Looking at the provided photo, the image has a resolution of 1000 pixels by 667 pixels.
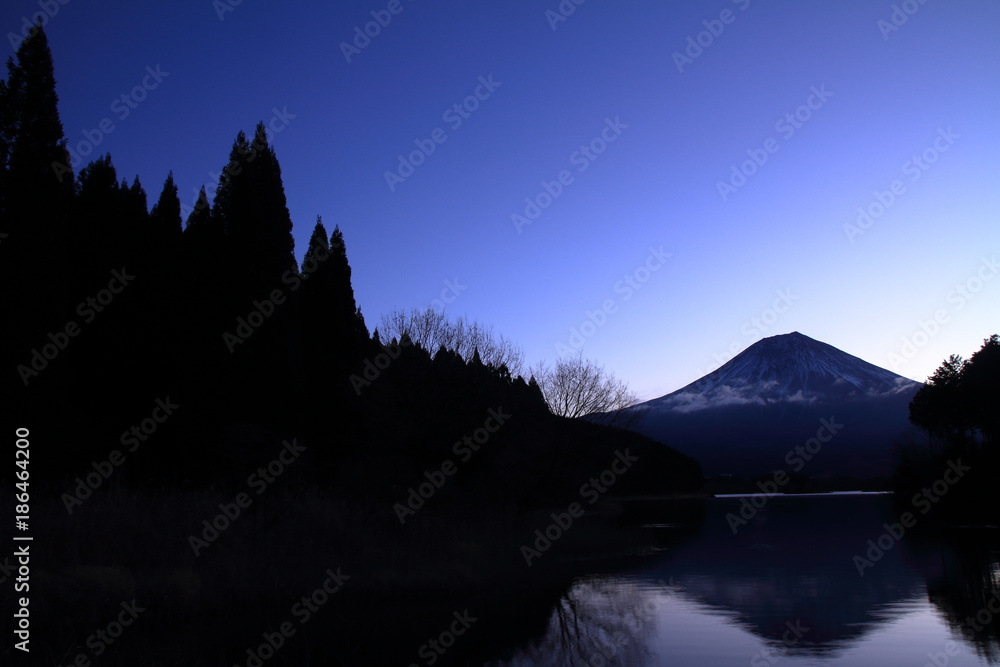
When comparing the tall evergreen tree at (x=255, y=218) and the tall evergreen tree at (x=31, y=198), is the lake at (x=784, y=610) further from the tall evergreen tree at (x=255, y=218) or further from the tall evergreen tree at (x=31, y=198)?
the tall evergreen tree at (x=255, y=218)

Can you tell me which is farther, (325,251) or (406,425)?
(325,251)

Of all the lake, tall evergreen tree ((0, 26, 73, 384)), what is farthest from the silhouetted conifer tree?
the lake

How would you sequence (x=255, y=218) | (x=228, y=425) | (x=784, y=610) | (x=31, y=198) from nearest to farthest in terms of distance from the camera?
(x=784, y=610), (x=31, y=198), (x=228, y=425), (x=255, y=218)

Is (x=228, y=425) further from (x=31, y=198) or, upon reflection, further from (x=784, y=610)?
(x=784, y=610)

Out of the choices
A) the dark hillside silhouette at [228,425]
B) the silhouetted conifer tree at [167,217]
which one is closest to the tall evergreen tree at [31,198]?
the dark hillside silhouette at [228,425]

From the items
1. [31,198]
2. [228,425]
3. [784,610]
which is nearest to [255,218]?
[228,425]

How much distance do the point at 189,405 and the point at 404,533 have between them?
526 inches

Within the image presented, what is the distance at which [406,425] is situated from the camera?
3619 cm

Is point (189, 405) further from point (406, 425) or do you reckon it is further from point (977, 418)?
point (977, 418)

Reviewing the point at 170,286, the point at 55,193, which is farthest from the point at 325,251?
the point at 55,193

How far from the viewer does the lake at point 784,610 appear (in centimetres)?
1437

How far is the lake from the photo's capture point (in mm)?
14367

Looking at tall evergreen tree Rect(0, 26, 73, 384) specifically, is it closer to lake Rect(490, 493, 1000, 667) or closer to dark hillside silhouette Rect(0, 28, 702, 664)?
dark hillside silhouette Rect(0, 28, 702, 664)

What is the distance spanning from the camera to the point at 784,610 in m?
19.2
